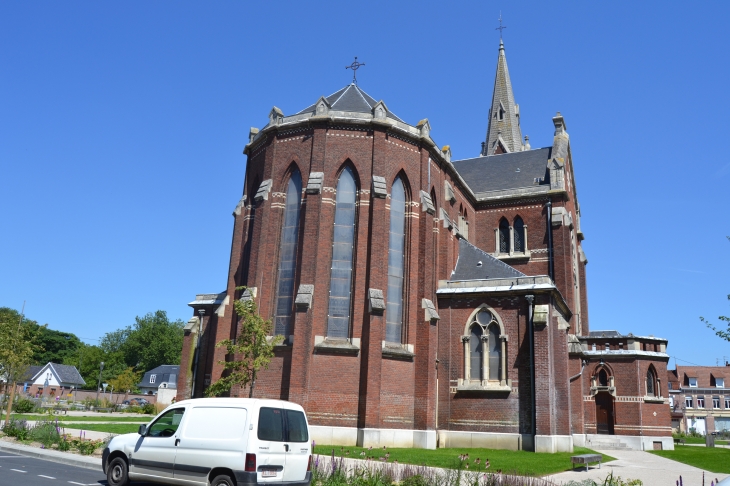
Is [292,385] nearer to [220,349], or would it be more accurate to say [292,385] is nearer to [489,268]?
[220,349]

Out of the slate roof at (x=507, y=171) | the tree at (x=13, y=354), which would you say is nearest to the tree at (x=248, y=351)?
the tree at (x=13, y=354)

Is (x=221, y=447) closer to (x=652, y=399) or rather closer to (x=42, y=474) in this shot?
(x=42, y=474)

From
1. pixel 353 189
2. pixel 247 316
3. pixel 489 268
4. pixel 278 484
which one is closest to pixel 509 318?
pixel 489 268

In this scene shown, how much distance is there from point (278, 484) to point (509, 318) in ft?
59.7

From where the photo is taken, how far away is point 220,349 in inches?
1052

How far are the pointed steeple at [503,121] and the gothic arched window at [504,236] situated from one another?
632 inches

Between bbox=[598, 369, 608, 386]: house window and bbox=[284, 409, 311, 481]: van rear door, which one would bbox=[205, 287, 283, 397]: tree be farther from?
bbox=[598, 369, 608, 386]: house window

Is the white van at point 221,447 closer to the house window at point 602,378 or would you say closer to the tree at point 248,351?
the tree at point 248,351

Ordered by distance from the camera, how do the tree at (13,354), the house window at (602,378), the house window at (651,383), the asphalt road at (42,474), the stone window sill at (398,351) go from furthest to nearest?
the house window at (602,378)
the house window at (651,383)
the stone window sill at (398,351)
the tree at (13,354)
the asphalt road at (42,474)

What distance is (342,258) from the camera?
26016mm

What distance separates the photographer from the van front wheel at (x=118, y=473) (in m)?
12.0

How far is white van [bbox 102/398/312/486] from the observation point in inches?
416

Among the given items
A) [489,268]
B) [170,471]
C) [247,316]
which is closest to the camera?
[170,471]

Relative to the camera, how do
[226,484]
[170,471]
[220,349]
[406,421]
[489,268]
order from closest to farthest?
[226,484] < [170,471] < [406,421] < [220,349] < [489,268]
